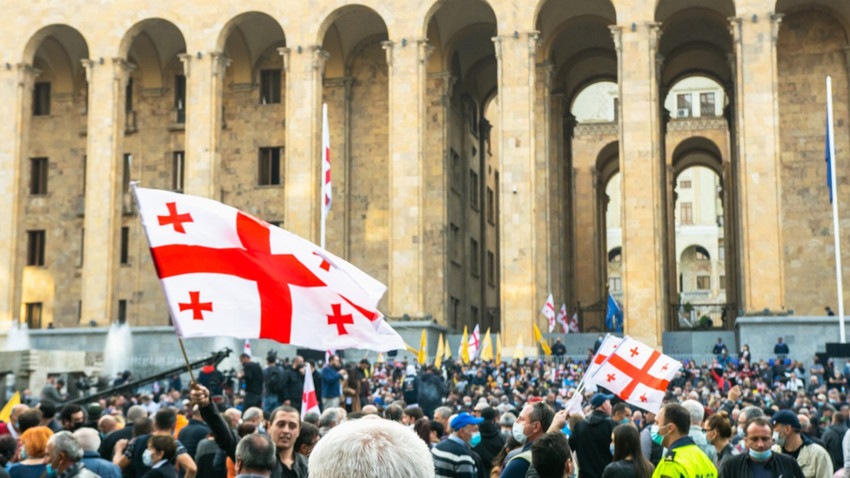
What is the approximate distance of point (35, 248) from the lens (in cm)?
4766

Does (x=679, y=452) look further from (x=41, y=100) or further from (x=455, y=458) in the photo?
(x=41, y=100)

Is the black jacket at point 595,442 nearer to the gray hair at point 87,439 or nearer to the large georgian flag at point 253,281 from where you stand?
the large georgian flag at point 253,281

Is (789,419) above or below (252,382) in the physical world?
above

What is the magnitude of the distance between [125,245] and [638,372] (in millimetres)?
38365

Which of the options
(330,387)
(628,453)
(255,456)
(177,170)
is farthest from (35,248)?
(255,456)

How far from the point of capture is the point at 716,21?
44.7 meters

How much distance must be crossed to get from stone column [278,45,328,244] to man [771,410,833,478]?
31.5m

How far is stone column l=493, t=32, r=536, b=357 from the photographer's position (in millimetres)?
38375

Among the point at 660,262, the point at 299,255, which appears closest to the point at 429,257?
the point at 660,262

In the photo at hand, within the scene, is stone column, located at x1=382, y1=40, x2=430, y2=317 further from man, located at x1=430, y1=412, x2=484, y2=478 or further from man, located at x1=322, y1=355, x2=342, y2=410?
man, located at x1=430, y1=412, x2=484, y2=478

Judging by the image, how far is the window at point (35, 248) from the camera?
47375 millimetres

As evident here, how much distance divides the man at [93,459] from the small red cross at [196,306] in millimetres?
1565

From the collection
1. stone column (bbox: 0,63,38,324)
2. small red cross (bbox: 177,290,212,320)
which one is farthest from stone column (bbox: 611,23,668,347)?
small red cross (bbox: 177,290,212,320)

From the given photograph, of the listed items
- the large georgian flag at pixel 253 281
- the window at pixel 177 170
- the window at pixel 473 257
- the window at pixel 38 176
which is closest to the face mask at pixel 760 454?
the large georgian flag at pixel 253 281
